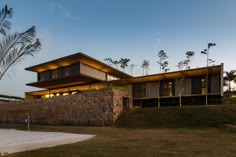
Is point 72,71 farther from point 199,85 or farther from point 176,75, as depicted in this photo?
point 199,85

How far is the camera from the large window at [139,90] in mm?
26000

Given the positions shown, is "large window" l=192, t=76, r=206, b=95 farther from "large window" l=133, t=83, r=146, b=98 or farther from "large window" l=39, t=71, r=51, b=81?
"large window" l=39, t=71, r=51, b=81

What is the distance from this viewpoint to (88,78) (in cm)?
2620

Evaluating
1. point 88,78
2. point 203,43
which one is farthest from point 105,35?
point 203,43

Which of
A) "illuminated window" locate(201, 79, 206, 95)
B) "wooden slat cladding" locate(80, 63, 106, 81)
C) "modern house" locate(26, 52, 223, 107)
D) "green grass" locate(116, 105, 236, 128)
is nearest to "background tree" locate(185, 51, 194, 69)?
"modern house" locate(26, 52, 223, 107)

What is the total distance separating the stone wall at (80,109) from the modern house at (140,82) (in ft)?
5.07

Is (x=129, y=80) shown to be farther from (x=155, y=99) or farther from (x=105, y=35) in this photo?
(x=105, y=35)

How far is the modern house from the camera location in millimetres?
21750

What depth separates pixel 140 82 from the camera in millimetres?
26000

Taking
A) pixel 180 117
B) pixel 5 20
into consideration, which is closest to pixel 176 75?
pixel 180 117

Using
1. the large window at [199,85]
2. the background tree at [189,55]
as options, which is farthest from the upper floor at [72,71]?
the large window at [199,85]

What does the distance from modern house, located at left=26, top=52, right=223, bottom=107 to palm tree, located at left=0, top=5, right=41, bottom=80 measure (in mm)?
13174

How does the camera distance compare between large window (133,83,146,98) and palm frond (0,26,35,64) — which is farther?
large window (133,83,146,98)

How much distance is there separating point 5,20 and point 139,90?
2236 cm
